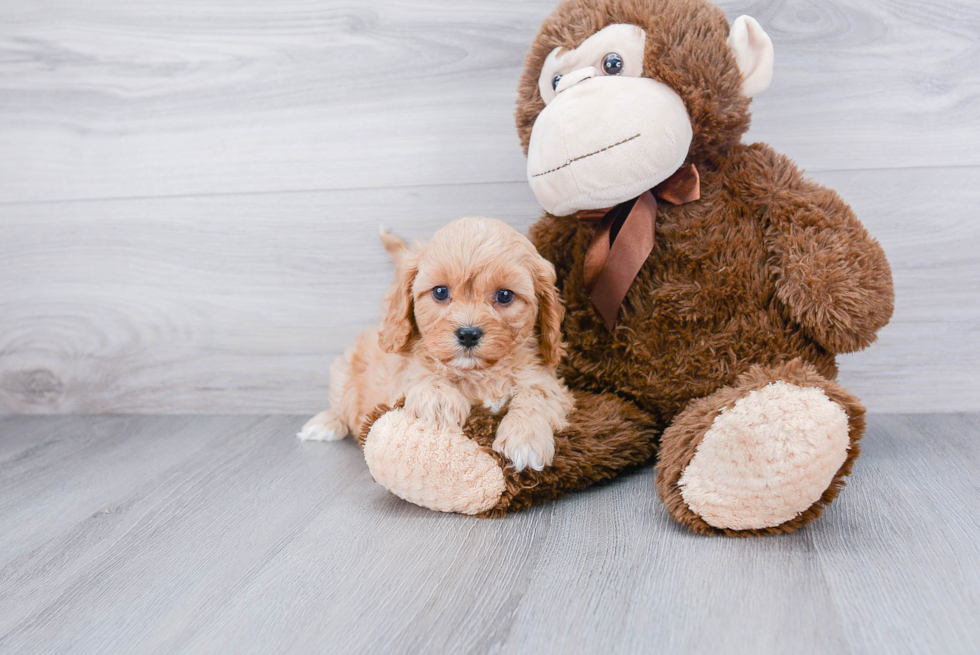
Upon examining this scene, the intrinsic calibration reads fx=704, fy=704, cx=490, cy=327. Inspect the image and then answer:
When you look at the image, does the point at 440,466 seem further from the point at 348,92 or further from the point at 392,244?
the point at 348,92

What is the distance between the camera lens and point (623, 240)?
3.55 ft

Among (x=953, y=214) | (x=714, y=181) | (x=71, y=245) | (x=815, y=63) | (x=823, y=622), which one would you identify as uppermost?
(x=815, y=63)

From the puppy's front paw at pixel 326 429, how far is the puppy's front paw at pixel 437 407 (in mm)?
436

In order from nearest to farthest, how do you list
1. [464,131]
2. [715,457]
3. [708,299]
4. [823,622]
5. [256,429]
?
[823,622] < [715,457] < [708,299] < [464,131] < [256,429]

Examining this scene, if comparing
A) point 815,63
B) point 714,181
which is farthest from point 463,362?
point 815,63

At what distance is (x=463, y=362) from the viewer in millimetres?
978

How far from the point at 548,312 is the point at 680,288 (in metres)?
0.21

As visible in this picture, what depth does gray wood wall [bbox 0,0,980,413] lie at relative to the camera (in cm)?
131

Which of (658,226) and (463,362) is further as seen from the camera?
(658,226)

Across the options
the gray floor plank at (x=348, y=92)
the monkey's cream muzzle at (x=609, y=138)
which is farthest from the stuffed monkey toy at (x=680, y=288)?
the gray floor plank at (x=348, y=92)

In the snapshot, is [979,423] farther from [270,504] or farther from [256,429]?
[256,429]

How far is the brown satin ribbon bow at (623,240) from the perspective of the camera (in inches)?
42.4

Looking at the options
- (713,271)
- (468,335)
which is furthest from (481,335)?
(713,271)

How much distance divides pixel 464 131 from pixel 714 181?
526 millimetres
